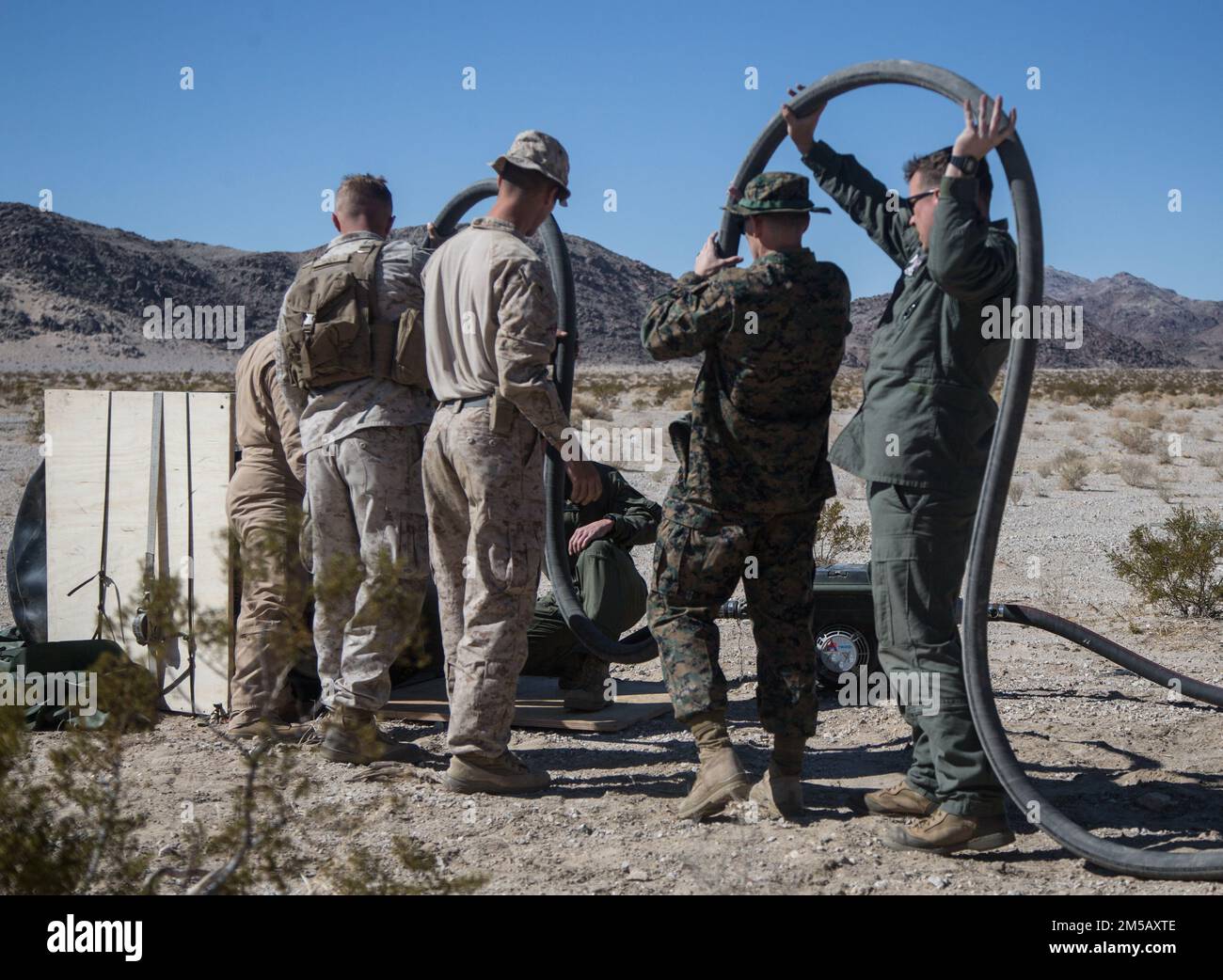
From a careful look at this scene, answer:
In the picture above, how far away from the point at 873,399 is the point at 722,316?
0.62 metres

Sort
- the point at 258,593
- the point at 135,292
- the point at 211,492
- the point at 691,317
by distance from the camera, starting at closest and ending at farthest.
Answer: the point at 691,317, the point at 258,593, the point at 211,492, the point at 135,292

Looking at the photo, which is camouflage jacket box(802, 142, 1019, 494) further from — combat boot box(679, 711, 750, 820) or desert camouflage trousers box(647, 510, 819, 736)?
combat boot box(679, 711, 750, 820)

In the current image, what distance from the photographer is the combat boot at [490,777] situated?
16.3ft

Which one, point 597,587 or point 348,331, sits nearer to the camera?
point 348,331

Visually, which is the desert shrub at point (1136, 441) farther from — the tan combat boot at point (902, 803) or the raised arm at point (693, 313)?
the raised arm at point (693, 313)

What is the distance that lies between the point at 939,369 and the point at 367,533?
2546 millimetres

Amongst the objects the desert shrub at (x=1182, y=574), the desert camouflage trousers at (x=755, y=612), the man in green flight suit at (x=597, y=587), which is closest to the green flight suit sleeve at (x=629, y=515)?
the man in green flight suit at (x=597, y=587)

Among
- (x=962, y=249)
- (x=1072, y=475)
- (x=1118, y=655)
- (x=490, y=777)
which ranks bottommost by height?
(x=490, y=777)

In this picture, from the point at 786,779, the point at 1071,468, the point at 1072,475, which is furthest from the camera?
the point at 1071,468

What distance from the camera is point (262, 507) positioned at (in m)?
5.89

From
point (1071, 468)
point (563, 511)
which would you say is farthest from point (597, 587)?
point (1071, 468)

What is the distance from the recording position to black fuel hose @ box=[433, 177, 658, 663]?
5.67 m

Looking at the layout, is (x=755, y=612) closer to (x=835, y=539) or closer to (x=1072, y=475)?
(x=835, y=539)

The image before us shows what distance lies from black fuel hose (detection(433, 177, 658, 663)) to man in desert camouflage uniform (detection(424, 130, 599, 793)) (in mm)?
643
